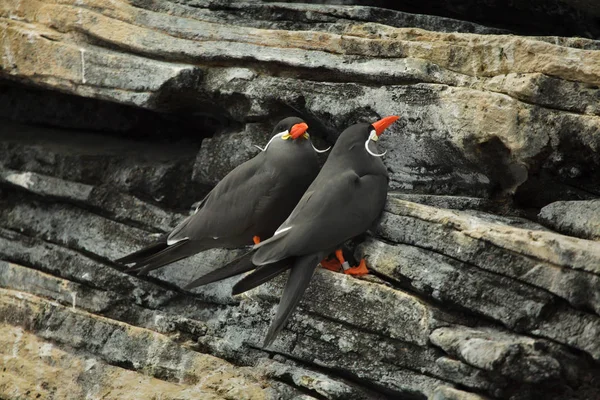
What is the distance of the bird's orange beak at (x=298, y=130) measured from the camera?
744 cm

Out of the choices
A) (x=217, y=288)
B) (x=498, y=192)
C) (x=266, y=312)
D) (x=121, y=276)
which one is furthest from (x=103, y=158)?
(x=498, y=192)

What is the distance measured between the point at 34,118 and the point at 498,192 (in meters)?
4.87

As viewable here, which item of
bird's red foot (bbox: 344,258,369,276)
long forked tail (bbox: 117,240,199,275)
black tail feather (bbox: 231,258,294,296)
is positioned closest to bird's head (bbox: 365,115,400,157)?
bird's red foot (bbox: 344,258,369,276)

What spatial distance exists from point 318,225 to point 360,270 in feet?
1.43

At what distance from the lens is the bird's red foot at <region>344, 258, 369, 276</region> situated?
681 cm

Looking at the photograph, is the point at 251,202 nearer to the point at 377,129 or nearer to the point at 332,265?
the point at 332,265

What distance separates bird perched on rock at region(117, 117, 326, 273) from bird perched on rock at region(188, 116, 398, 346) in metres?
0.36

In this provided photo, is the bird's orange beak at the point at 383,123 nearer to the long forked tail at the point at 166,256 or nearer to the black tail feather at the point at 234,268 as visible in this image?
the black tail feather at the point at 234,268

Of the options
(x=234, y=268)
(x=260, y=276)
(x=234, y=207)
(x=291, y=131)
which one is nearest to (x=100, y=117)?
(x=234, y=207)

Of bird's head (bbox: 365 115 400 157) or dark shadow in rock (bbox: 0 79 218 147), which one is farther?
dark shadow in rock (bbox: 0 79 218 147)

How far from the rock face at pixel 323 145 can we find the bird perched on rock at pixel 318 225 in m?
0.23

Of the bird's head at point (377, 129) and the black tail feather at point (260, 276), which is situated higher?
the bird's head at point (377, 129)

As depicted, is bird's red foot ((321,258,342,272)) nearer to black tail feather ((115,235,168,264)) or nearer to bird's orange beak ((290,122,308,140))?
bird's orange beak ((290,122,308,140))

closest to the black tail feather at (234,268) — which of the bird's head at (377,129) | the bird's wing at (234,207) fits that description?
the bird's wing at (234,207)
